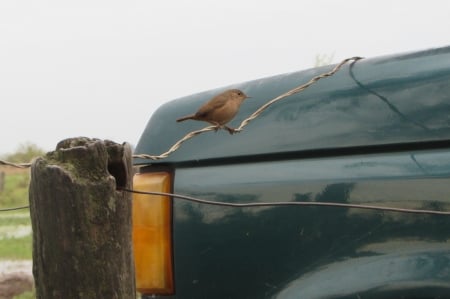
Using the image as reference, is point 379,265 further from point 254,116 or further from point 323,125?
point 254,116

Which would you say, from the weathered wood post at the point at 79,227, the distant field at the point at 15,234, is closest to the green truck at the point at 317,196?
the weathered wood post at the point at 79,227

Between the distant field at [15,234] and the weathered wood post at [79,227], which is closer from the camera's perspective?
the weathered wood post at [79,227]

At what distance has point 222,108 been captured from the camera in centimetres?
192

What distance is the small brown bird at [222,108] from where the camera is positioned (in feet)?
6.31

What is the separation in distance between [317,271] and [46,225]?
1.96ft

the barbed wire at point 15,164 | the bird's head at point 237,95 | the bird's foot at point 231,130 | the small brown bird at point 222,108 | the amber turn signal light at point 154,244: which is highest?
the bird's head at point 237,95

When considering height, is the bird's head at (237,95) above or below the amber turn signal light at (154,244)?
above

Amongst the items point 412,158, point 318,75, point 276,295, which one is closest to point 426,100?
point 412,158

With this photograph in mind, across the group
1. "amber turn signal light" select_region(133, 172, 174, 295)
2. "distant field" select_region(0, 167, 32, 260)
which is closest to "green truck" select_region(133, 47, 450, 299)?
"amber turn signal light" select_region(133, 172, 174, 295)

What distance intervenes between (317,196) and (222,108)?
0.35 m

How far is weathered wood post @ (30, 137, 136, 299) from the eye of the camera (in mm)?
1429

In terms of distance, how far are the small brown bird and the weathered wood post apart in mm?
477

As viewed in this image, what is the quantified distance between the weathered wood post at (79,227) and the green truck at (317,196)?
1.01 feet

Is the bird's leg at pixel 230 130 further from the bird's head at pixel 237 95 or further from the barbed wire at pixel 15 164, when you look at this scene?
the barbed wire at pixel 15 164
